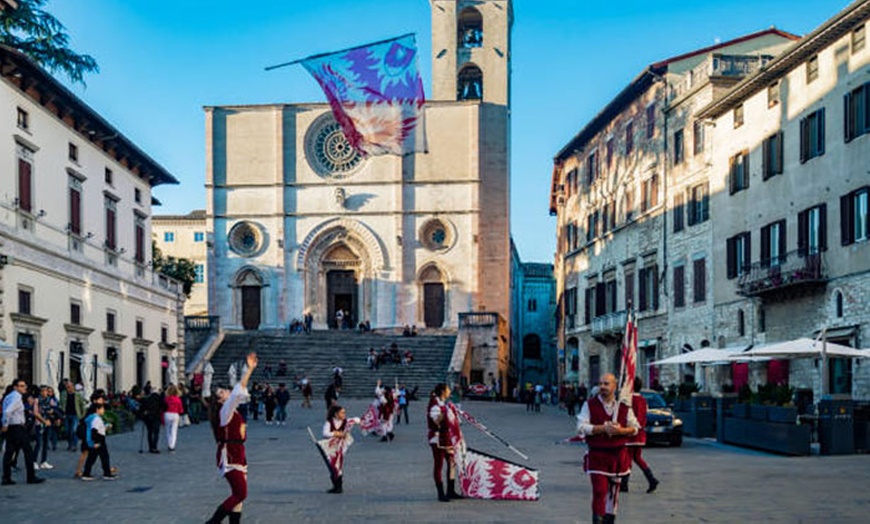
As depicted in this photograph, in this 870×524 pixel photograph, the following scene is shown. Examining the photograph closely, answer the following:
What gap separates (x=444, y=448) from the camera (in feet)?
47.7

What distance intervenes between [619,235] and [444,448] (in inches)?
1449

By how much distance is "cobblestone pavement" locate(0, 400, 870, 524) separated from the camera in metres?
13.2

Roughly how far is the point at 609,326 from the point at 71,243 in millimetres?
24915

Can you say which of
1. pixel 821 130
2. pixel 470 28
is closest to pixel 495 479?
pixel 821 130

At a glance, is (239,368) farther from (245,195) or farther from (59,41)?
(59,41)

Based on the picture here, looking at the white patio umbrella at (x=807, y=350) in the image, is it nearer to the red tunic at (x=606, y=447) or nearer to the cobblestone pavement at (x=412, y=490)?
the cobblestone pavement at (x=412, y=490)

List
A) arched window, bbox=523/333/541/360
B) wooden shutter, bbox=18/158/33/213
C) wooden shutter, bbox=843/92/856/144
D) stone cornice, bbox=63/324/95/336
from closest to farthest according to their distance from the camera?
wooden shutter, bbox=843/92/856/144, wooden shutter, bbox=18/158/33/213, stone cornice, bbox=63/324/95/336, arched window, bbox=523/333/541/360

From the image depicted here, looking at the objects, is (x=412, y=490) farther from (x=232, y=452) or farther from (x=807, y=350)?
(x=807, y=350)

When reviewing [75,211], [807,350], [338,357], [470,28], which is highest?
[470,28]

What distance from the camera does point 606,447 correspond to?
1044 centimetres

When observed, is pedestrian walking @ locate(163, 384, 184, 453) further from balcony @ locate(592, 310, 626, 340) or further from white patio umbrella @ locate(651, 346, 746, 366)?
balcony @ locate(592, 310, 626, 340)

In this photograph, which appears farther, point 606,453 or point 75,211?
point 75,211

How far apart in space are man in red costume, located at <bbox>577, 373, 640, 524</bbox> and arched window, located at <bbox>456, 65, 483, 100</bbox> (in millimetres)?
56948

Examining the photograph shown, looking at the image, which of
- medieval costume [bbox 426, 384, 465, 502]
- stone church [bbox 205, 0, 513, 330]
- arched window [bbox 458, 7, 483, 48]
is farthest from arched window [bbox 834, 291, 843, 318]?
arched window [bbox 458, 7, 483, 48]
